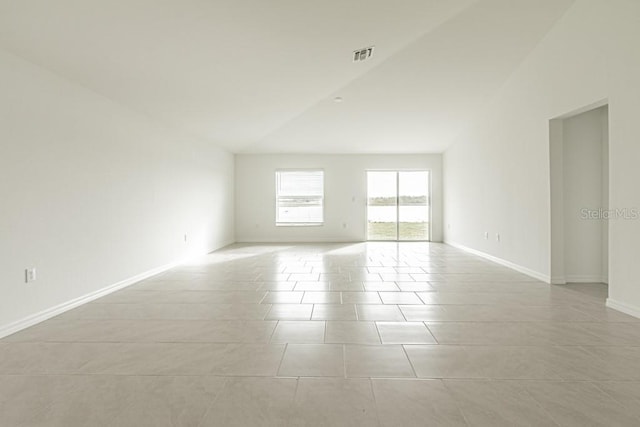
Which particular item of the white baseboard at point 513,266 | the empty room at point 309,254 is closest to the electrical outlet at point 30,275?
the empty room at point 309,254

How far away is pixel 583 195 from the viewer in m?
4.31

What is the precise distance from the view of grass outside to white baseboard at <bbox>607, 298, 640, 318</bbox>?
6238 millimetres

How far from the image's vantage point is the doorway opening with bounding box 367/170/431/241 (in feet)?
31.1

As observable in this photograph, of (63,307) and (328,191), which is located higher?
(328,191)

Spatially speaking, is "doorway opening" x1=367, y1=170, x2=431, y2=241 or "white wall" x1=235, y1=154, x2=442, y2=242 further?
"doorway opening" x1=367, y1=170, x2=431, y2=241

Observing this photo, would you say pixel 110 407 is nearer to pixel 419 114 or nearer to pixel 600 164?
pixel 600 164

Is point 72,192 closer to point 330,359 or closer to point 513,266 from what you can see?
point 330,359

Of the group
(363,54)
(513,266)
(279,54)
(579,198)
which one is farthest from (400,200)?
(279,54)

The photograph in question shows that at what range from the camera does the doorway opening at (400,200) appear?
949cm

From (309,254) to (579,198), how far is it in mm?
4457

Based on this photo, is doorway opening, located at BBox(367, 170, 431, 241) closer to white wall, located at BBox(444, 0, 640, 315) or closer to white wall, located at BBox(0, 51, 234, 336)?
white wall, located at BBox(444, 0, 640, 315)

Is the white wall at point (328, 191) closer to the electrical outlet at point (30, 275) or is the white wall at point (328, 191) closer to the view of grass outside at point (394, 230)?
the view of grass outside at point (394, 230)

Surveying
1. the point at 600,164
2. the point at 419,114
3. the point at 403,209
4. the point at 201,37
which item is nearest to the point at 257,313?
the point at 201,37

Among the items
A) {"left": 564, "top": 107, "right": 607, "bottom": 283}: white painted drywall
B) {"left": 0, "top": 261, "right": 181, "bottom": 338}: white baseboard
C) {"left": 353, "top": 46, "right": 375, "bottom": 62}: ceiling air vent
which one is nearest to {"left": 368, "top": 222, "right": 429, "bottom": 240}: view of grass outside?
{"left": 564, "top": 107, "right": 607, "bottom": 283}: white painted drywall
